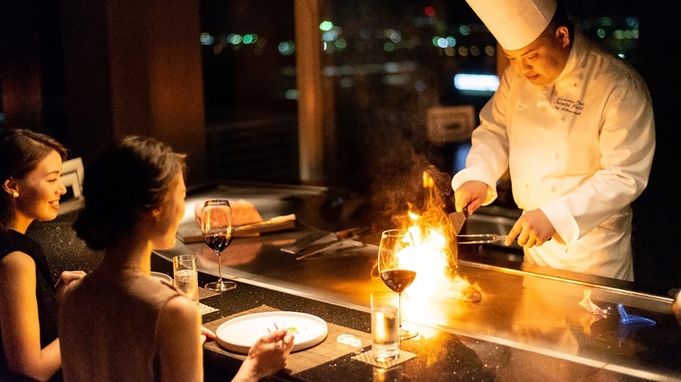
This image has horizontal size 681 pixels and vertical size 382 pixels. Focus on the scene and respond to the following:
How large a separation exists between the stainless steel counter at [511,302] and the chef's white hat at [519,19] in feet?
2.72

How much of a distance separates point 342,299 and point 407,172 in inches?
87.7

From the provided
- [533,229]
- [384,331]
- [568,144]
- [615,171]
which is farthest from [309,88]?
[384,331]

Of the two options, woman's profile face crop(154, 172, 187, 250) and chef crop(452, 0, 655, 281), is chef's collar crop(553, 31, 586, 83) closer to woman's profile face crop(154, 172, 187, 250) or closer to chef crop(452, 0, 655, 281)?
chef crop(452, 0, 655, 281)

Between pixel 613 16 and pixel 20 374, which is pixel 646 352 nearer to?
pixel 20 374

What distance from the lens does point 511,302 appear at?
223cm

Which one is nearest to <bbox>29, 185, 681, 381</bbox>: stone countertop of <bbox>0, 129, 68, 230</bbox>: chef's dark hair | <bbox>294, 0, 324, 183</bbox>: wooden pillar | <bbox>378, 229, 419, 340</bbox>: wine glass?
<bbox>378, 229, 419, 340</bbox>: wine glass

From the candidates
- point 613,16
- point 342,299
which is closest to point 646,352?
point 342,299

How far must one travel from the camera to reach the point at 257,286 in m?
2.46

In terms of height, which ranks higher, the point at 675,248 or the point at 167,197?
the point at 167,197

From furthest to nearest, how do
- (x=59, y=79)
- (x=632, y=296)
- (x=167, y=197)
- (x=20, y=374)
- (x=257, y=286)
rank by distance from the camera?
(x=59, y=79), (x=257, y=286), (x=632, y=296), (x=20, y=374), (x=167, y=197)

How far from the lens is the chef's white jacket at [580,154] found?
2.67m

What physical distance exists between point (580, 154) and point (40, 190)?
72.5 inches

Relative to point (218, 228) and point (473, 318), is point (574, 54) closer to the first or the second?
point (473, 318)

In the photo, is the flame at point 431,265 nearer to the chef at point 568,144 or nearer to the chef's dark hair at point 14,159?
the chef at point 568,144
